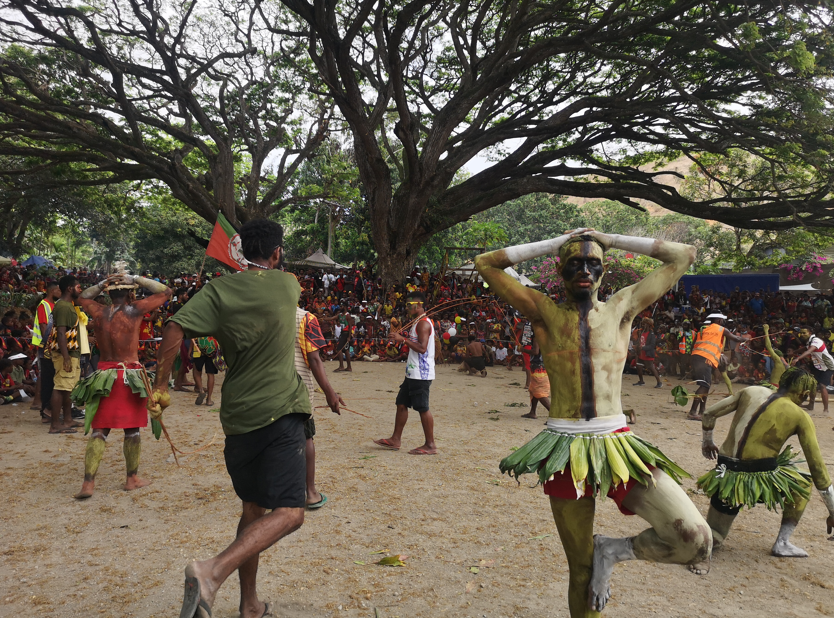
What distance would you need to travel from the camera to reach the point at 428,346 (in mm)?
6504

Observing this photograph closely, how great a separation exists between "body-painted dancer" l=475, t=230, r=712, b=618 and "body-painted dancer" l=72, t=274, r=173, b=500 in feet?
11.8

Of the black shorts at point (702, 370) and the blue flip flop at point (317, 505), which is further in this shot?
the black shorts at point (702, 370)

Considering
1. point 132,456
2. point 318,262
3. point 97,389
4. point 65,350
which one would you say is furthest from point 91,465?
point 318,262

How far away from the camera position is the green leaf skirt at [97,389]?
499 cm

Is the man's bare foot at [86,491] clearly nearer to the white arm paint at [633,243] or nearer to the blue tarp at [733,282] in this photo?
the white arm paint at [633,243]

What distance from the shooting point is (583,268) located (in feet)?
9.55

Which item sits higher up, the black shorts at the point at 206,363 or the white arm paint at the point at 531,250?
the white arm paint at the point at 531,250

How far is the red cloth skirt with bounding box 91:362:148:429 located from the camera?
5.04 m

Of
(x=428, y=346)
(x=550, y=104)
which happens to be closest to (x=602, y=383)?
(x=428, y=346)

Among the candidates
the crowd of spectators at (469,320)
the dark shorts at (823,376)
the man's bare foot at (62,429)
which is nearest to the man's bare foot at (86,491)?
the man's bare foot at (62,429)

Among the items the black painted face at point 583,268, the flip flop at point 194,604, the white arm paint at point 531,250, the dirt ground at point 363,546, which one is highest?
the white arm paint at point 531,250

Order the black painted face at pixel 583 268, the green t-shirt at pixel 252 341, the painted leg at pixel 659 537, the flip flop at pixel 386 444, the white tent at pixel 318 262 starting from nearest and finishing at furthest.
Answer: the painted leg at pixel 659 537 < the green t-shirt at pixel 252 341 < the black painted face at pixel 583 268 < the flip flop at pixel 386 444 < the white tent at pixel 318 262

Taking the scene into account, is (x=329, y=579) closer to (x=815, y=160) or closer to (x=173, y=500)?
(x=173, y=500)

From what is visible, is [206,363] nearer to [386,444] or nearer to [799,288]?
[386,444]
